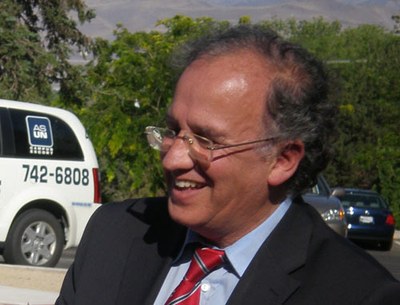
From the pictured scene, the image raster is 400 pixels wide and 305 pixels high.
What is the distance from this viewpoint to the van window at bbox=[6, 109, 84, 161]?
1202 centimetres

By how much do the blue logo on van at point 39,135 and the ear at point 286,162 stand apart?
963 cm

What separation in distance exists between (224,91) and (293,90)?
0.63 ft

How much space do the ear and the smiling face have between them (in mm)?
19

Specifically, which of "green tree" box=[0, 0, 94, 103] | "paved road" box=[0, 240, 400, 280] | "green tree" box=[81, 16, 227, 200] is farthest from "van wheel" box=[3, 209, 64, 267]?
"green tree" box=[81, 16, 227, 200]

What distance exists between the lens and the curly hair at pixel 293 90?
2.56 m

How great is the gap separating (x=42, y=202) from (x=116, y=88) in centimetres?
1253

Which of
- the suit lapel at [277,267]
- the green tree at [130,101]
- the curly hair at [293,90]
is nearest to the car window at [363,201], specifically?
the green tree at [130,101]

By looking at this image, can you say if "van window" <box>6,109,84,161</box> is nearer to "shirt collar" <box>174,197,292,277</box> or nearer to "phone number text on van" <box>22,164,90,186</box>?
"phone number text on van" <box>22,164,90,186</box>

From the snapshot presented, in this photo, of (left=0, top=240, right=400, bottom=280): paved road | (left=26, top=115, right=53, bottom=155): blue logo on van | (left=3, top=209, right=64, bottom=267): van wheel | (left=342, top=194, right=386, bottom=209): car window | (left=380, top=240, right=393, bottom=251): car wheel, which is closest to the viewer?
(left=3, top=209, right=64, bottom=267): van wheel

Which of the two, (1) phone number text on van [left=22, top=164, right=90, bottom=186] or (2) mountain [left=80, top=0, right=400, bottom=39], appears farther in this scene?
(2) mountain [left=80, top=0, right=400, bottom=39]

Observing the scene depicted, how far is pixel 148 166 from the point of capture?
22.9 metres

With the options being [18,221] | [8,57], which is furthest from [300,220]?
[8,57]

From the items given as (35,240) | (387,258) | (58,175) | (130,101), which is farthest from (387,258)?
(35,240)

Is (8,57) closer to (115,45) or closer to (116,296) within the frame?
(115,45)
